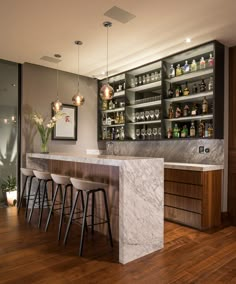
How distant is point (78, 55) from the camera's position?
4.39 m

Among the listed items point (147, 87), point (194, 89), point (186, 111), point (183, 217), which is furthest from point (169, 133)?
point (183, 217)

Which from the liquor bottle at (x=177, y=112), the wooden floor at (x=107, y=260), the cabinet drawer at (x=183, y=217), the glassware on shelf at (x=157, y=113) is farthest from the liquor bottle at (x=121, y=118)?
the wooden floor at (x=107, y=260)

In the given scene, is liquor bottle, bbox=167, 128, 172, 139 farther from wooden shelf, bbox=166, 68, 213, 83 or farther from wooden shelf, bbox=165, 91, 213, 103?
wooden shelf, bbox=166, 68, 213, 83

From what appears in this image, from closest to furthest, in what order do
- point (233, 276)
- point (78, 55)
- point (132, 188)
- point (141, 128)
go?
point (233, 276)
point (132, 188)
point (78, 55)
point (141, 128)

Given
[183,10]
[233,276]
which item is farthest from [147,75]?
[233,276]

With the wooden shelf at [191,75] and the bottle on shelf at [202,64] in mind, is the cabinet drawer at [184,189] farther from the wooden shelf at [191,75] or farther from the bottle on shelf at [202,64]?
the bottle on shelf at [202,64]

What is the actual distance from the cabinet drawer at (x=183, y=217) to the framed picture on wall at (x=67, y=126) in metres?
2.67

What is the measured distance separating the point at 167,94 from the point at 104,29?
1.66 meters

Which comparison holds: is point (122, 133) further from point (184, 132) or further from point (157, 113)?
point (184, 132)

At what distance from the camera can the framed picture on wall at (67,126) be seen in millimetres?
5266

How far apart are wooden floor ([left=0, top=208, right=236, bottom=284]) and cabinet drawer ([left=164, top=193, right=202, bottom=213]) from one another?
34 centimetres

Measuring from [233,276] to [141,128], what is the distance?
3370mm

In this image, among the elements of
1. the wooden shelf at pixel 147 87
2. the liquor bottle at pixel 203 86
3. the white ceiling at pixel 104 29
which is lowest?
the liquor bottle at pixel 203 86

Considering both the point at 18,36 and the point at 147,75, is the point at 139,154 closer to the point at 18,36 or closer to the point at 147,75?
the point at 147,75
